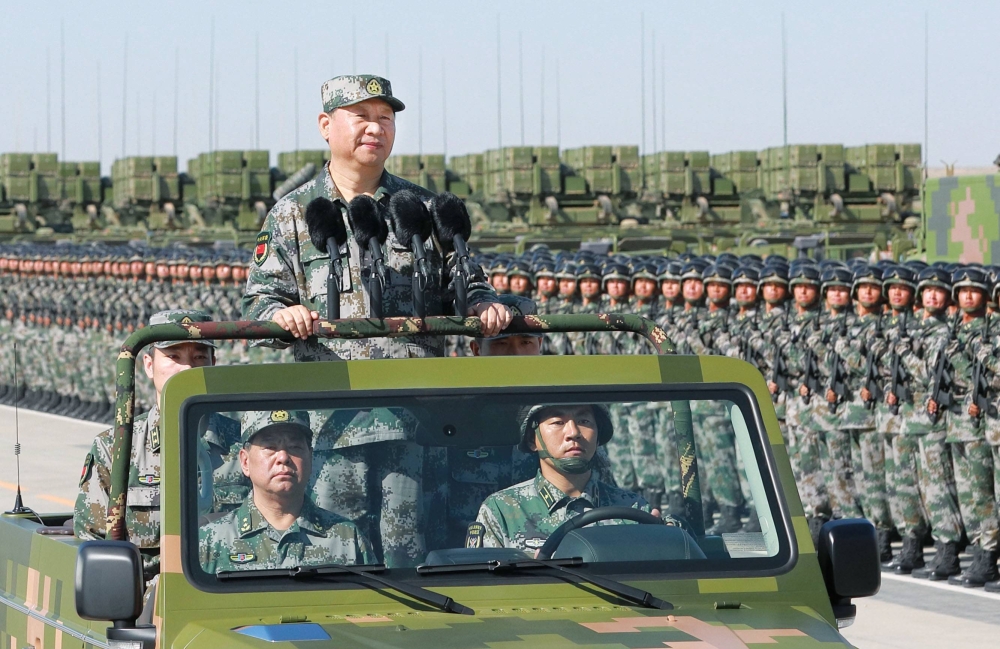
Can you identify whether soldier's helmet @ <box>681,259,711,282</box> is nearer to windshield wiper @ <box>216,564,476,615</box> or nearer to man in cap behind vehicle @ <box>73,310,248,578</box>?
man in cap behind vehicle @ <box>73,310,248,578</box>

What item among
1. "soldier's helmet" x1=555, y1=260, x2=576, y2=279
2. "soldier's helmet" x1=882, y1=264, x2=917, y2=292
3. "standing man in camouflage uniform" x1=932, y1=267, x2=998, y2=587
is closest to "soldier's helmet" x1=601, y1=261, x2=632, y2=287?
"soldier's helmet" x1=555, y1=260, x2=576, y2=279

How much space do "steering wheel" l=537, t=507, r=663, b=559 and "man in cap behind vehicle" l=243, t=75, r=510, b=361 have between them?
1.24 metres

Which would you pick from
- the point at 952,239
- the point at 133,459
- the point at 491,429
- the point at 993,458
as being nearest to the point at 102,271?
the point at 952,239

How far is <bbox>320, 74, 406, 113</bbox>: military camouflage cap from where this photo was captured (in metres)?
5.38

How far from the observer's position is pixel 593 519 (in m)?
4.15

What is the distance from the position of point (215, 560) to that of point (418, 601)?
0.43 m

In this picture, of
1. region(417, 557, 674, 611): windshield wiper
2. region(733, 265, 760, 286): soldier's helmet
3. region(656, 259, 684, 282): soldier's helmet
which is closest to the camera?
region(417, 557, 674, 611): windshield wiper

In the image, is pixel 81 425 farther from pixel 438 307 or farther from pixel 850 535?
pixel 850 535

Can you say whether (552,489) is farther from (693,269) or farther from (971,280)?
(693,269)

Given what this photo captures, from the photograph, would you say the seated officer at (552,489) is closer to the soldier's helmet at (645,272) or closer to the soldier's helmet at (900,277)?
the soldier's helmet at (900,277)

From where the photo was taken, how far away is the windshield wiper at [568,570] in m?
3.85

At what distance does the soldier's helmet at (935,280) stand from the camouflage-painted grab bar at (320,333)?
6.86 meters

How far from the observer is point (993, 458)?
10.9 metres

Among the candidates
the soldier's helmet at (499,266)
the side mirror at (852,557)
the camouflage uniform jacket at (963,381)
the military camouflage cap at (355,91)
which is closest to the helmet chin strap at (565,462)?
the side mirror at (852,557)
